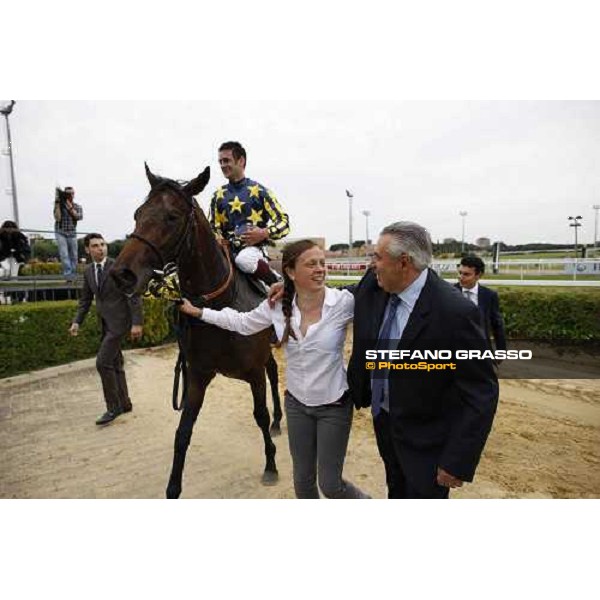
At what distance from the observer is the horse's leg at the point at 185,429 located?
2.80 meters

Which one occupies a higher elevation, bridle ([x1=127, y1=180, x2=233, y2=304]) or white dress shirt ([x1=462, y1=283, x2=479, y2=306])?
bridle ([x1=127, y1=180, x2=233, y2=304])

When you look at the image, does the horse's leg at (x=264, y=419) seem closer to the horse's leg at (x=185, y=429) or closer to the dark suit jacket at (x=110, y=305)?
the horse's leg at (x=185, y=429)

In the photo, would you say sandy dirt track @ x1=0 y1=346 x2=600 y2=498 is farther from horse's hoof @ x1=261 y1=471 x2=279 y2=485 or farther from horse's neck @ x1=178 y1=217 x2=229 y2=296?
horse's neck @ x1=178 y1=217 x2=229 y2=296

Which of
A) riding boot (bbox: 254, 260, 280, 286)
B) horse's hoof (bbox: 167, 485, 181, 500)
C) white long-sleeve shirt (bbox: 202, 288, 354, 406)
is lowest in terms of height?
horse's hoof (bbox: 167, 485, 181, 500)

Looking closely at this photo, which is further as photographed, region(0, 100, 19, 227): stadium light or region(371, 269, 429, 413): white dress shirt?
region(0, 100, 19, 227): stadium light

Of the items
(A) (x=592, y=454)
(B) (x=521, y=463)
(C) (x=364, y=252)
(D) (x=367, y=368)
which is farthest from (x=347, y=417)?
(A) (x=592, y=454)

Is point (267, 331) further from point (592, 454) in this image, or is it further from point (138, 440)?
point (592, 454)

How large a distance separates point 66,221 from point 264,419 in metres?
2.27

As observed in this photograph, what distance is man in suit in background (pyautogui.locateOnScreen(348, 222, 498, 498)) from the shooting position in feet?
5.77

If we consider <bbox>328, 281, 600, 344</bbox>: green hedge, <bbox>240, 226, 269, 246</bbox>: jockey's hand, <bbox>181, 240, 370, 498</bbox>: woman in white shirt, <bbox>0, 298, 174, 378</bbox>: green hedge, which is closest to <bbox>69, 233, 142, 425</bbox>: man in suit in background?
<bbox>0, 298, 174, 378</bbox>: green hedge

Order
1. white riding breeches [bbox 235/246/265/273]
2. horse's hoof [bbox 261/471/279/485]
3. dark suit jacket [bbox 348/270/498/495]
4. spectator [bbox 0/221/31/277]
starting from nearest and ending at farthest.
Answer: dark suit jacket [bbox 348/270/498/495] → spectator [bbox 0/221/31/277] → white riding breeches [bbox 235/246/265/273] → horse's hoof [bbox 261/471/279/485]

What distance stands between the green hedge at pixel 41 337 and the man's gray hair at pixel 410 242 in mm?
4189

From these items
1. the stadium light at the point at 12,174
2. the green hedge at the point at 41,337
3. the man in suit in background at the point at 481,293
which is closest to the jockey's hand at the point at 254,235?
the man in suit in background at the point at 481,293

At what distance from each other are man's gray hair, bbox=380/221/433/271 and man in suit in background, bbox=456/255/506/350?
61 cm
